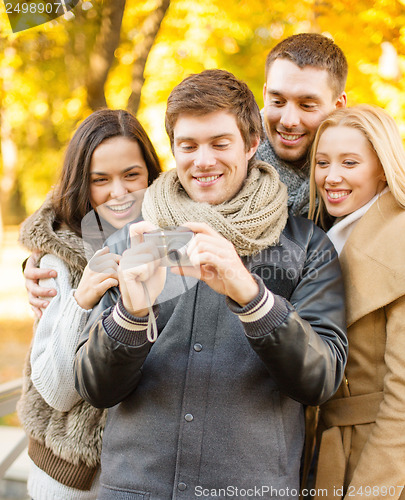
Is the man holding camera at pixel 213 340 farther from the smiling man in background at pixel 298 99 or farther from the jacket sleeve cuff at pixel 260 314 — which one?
the smiling man in background at pixel 298 99

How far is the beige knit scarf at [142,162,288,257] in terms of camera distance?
1965mm

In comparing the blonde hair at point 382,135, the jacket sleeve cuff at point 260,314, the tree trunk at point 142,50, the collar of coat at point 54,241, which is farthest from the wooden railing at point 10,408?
the tree trunk at point 142,50

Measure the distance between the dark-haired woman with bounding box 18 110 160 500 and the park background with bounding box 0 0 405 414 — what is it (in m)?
3.01

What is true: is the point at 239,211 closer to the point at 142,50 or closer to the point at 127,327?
the point at 127,327

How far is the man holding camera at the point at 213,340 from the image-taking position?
1.72 meters

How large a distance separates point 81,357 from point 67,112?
5664 mm

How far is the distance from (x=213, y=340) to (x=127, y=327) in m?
0.35

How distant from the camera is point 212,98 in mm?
2084

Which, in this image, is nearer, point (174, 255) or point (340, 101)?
point (174, 255)

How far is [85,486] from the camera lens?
2244 mm

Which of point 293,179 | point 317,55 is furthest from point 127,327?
point 317,55

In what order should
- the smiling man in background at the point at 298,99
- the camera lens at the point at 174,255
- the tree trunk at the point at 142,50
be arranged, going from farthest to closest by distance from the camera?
the tree trunk at the point at 142,50 → the smiling man in background at the point at 298,99 → the camera lens at the point at 174,255

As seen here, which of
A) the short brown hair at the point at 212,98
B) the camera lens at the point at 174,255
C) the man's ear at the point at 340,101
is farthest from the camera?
the man's ear at the point at 340,101

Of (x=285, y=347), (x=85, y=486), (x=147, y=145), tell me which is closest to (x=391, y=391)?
(x=285, y=347)
